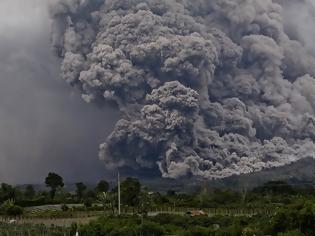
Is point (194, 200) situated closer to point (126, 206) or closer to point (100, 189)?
point (126, 206)

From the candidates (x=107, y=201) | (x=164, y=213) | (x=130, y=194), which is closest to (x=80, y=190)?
(x=130, y=194)

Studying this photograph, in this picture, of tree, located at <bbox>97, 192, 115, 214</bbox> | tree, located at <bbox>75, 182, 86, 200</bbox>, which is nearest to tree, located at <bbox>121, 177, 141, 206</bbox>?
tree, located at <bbox>97, 192, 115, 214</bbox>

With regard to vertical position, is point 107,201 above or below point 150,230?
above

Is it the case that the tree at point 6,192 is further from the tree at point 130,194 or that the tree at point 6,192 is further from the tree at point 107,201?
the tree at point 130,194

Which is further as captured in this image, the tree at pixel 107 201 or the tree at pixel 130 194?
the tree at pixel 130 194

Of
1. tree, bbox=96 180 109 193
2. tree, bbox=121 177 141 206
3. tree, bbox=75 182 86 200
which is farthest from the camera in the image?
tree, bbox=96 180 109 193

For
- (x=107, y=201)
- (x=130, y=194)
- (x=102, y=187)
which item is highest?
(x=102, y=187)

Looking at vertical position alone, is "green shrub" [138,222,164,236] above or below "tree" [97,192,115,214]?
below

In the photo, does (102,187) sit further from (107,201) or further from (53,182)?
(107,201)

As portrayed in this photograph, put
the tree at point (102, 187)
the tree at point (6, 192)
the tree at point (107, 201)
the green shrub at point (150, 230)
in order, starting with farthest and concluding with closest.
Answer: the tree at point (102, 187) < the tree at point (6, 192) < the tree at point (107, 201) < the green shrub at point (150, 230)

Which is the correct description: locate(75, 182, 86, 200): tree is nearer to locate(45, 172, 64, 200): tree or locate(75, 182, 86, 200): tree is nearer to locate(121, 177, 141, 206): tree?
locate(45, 172, 64, 200): tree

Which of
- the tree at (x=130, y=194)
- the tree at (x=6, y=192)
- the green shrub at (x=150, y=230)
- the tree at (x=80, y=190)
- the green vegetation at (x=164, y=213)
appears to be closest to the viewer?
the green vegetation at (x=164, y=213)

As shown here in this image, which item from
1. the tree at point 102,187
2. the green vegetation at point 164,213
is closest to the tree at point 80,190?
the green vegetation at point 164,213

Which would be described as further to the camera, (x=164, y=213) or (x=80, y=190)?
(x=80, y=190)
